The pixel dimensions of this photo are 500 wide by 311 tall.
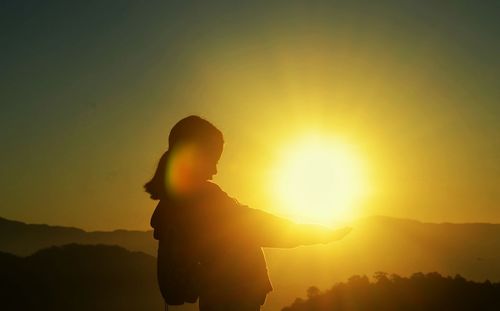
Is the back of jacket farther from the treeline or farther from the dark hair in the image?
the treeline

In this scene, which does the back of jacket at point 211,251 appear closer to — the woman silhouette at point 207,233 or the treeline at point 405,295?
the woman silhouette at point 207,233

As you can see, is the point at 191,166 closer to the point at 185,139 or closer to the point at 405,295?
the point at 185,139

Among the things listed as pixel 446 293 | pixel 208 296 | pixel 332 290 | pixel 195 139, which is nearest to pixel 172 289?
pixel 208 296

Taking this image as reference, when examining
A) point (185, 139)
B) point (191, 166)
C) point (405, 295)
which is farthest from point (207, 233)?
point (405, 295)

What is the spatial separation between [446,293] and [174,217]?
52.2m

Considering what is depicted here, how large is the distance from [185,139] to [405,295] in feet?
181

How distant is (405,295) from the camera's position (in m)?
55.9

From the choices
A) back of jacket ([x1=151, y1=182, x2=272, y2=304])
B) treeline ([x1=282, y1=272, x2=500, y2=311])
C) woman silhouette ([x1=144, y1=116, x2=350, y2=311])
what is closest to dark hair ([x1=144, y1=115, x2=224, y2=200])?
woman silhouette ([x1=144, y1=116, x2=350, y2=311])

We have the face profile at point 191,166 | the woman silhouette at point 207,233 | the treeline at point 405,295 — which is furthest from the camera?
the treeline at point 405,295

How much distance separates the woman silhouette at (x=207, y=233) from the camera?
12.7 feet

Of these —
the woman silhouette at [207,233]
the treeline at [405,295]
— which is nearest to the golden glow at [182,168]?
the woman silhouette at [207,233]

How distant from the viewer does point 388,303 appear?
2184 inches

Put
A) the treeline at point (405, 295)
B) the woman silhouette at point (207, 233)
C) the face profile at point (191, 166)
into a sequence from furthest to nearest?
the treeline at point (405, 295)
the face profile at point (191, 166)
the woman silhouette at point (207, 233)

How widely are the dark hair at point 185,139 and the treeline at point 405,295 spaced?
154 ft
